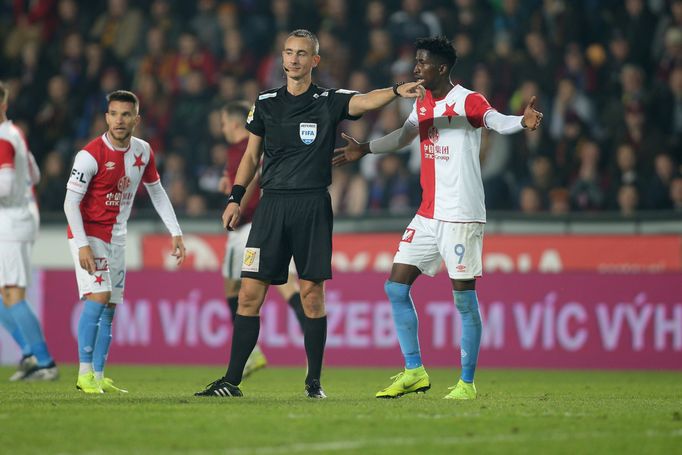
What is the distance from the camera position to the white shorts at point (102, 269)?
9.26m

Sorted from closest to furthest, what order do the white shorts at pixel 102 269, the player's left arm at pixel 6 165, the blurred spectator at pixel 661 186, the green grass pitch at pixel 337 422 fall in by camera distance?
the green grass pitch at pixel 337 422
the white shorts at pixel 102 269
the player's left arm at pixel 6 165
the blurred spectator at pixel 661 186

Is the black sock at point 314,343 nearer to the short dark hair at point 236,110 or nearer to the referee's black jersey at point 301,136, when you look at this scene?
the referee's black jersey at point 301,136

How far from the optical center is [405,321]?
8.88m

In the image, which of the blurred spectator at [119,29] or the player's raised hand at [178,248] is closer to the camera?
the player's raised hand at [178,248]

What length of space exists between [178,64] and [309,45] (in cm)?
1048

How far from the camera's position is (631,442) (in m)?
6.39

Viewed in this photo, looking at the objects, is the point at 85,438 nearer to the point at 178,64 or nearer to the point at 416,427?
the point at 416,427

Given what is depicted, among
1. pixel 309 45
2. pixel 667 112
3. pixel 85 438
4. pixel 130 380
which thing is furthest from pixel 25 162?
pixel 667 112

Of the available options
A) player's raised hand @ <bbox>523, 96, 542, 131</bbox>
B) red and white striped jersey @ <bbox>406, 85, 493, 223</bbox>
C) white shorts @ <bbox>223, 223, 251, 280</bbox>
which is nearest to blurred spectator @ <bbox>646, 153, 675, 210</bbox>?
white shorts @ <bbox>223, 223, 251, 280</bbox>

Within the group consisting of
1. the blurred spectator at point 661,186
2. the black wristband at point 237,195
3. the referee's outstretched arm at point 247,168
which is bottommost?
the black wristband at point 237,195

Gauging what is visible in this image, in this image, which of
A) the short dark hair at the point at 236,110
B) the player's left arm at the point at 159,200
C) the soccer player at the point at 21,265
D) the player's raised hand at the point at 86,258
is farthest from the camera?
the short dark hair at the point at 236,110

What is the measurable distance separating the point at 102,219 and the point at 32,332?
7.69ft

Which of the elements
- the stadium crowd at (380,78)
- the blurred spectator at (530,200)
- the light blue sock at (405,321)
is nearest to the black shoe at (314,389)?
the light blue sock at (405,321)

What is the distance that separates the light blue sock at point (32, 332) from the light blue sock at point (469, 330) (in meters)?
4.24
